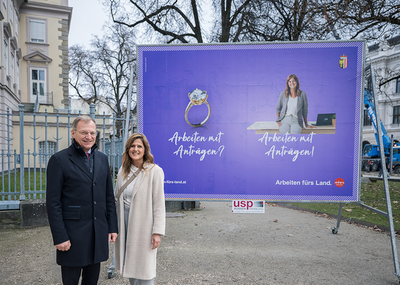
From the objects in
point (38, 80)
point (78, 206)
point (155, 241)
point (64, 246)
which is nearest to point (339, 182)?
point (155, 241)

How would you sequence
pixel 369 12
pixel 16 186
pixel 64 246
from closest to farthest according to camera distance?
pixel 64 246 < pixel 16 186 < pixel 369 12

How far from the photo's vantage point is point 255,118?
4.29 m

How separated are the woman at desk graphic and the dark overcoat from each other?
2.86 m

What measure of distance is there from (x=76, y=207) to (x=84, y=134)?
24.9 inches

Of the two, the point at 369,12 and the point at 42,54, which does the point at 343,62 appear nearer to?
the point at 369,12

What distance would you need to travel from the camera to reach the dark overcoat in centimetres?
229

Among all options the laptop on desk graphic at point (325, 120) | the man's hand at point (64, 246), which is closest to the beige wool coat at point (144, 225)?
the man's hand at point (64, 246)

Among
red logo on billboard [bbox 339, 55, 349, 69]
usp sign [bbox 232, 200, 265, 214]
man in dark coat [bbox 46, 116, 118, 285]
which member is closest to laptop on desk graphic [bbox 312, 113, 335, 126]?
red logo on billboard [bbox 339, 55, 349, 69]

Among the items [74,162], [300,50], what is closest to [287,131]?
[300,50]

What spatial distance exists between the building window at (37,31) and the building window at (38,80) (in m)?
2.58

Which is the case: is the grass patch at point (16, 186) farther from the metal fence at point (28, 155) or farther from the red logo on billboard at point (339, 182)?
the red logo on billboard at point (339, 182)

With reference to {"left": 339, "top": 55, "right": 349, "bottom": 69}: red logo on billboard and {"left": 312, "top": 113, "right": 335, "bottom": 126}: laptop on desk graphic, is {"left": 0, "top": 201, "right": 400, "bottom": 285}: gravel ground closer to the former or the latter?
{"left": 312, "top": 113, "right": 335, "bottom": 126}: laptop on desk graphic

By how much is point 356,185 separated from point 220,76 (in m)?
2.65

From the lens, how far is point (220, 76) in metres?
4.30
